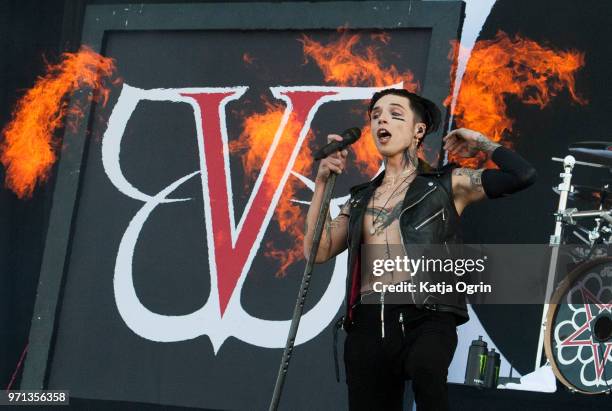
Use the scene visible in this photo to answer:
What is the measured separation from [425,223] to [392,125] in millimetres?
393

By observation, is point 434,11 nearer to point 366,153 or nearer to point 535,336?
point 366,153

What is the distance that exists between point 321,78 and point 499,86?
2.87 ft

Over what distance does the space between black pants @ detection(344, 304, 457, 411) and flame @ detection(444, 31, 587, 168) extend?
1756 millimetres

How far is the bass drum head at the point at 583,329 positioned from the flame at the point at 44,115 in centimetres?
261

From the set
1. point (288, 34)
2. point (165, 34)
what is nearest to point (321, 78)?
point (288, 34)

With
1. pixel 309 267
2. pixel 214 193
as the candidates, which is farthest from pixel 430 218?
pixel 214 193

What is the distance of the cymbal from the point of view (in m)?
4.37

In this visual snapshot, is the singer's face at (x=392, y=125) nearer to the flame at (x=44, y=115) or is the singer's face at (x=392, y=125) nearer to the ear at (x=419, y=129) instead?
the ear at (x=419, y=129)

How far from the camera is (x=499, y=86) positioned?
4.76 meters

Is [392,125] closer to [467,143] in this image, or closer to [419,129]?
[419,129]

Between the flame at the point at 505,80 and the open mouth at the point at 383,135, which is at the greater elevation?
the flame at the point at 505,80

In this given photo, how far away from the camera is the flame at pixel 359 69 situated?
15.5ft

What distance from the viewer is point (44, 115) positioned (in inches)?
219

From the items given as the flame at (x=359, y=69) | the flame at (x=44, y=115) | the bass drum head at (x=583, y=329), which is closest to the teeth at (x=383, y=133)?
the flame at (x=359, y=69)
